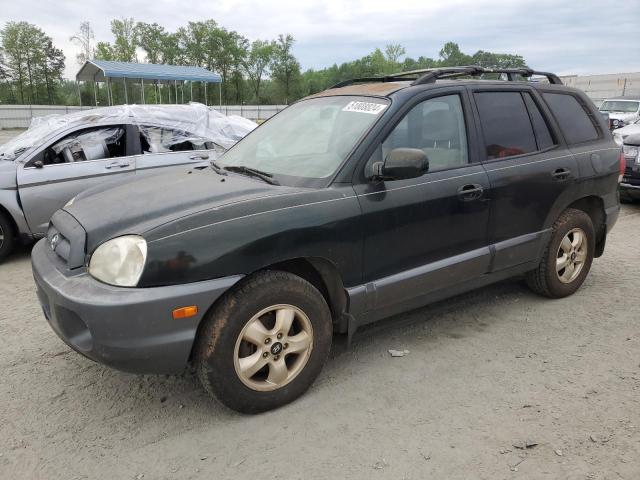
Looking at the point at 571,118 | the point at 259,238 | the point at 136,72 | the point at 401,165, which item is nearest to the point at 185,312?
the point at 259,238

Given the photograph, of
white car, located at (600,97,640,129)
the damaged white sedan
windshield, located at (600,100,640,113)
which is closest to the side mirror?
the damaged white sedan

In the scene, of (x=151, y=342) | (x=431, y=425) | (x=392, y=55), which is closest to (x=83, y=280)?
(x=151, y=342)

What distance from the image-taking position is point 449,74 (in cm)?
377

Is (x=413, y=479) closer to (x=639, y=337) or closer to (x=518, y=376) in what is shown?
(x=518, y=376)

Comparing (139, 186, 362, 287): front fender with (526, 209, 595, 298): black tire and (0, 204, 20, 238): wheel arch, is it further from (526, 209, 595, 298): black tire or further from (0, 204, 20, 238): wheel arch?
(0, 204, 20, 238): wheel arch

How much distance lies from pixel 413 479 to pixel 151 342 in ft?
4.48

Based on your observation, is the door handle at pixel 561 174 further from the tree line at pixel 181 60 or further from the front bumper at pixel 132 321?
the tree line at pixel 181 60

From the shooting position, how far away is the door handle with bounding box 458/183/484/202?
342cm

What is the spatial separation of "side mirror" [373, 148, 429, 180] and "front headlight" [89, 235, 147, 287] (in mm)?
1378

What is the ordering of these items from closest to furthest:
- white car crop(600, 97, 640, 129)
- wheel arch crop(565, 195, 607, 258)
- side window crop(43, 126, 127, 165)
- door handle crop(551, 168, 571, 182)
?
door handle crop(551, 168, 571, 182) < wheel arch crop(565, 195, 607, 258) < side window crop(43, 126, 127, 165) < white car crop(600, 97, 640, 129)

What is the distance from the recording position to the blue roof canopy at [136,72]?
25.9 m

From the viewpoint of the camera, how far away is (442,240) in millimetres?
3387

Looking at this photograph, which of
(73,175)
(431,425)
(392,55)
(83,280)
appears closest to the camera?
(83,280)

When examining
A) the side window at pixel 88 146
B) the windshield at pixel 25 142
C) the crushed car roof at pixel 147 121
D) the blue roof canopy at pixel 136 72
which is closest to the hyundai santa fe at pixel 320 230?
the side window at pixel 88 146
